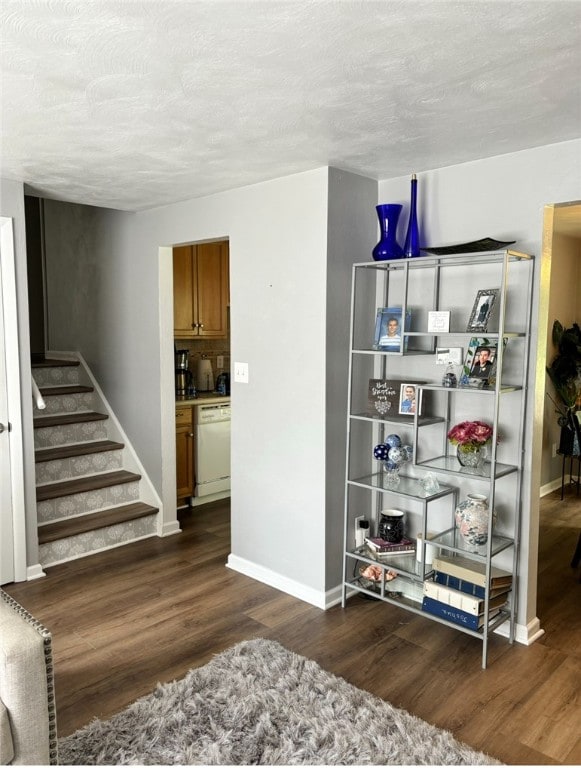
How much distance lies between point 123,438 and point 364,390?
2243mm

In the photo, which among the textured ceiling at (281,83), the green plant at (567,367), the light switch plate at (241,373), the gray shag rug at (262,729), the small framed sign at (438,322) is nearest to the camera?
the textured ceiling at (281,83)

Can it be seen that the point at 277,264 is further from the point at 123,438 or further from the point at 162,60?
the point at 123,438

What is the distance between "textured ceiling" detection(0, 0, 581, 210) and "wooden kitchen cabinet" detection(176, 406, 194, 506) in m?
2.24

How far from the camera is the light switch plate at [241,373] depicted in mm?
3590

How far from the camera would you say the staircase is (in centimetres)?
400

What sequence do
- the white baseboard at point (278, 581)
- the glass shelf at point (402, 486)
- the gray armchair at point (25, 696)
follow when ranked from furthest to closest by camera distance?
1. the white baseboard at point (278, 581)
2. the glass shelf at point (402, 486)
3. the gray armchair at point (25, 696)

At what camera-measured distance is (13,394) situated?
3457 mm

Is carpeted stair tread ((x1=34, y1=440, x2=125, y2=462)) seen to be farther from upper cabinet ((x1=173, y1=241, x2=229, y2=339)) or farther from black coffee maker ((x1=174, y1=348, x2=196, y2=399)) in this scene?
upper cabinet ((x1=173, y1=241, x2=229, y2=339))

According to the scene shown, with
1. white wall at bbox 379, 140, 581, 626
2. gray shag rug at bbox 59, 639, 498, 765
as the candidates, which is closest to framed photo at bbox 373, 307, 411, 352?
white wall at bbox 379, 140, 581, 626

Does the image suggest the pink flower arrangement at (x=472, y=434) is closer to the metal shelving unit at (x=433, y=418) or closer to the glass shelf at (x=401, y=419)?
the metal shelving unit at (x=433, y=418)

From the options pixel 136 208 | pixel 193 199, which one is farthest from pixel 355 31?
pixel 136 208

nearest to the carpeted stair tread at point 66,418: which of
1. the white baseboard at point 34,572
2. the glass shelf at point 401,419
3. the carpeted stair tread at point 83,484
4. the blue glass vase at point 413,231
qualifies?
the carpeted stair tread at point 83,484

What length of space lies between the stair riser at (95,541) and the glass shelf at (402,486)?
73.6 inches

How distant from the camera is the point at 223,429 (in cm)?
511
